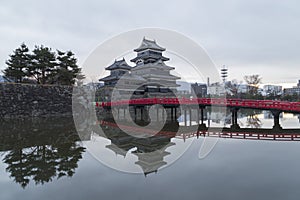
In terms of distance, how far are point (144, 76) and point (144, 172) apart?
2640 cm

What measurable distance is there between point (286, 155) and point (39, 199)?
7.54m

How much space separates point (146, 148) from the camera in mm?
8633

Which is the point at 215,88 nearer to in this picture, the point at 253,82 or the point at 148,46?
the point at 253,82

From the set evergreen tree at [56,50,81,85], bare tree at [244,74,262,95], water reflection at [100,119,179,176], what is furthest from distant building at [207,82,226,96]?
water reflection at [100,119,179,176]

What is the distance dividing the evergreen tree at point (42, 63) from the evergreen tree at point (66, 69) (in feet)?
2.77

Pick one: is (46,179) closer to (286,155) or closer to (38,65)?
(286,155)

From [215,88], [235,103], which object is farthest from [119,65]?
[215,88]

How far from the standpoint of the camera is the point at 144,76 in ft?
104

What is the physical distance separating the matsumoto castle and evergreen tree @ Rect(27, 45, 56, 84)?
872 cm

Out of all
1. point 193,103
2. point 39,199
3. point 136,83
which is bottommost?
point 39,199

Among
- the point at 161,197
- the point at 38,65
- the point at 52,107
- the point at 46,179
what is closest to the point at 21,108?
the point at 52,107

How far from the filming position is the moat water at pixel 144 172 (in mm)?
4543

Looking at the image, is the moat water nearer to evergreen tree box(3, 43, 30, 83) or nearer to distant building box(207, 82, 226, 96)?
evergreen tree box(3, 43, 30, 83)

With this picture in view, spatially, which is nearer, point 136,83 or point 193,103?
point 193,103
